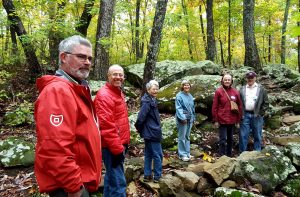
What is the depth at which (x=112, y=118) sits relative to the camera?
4531 mm

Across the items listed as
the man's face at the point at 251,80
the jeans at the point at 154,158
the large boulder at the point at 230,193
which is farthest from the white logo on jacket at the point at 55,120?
the man's face at the point at 251,80

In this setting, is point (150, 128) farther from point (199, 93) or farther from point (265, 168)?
point (199, 93)

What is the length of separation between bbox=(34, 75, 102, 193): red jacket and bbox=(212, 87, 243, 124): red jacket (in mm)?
5581

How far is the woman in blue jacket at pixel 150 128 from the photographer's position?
5867mm

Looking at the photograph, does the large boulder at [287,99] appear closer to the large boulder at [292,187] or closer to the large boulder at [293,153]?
the large boulder at [293,153]

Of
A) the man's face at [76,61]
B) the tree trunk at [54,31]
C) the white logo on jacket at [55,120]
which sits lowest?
the white logo on jacket at [55,120]

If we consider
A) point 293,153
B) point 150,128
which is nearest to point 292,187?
point 293,153

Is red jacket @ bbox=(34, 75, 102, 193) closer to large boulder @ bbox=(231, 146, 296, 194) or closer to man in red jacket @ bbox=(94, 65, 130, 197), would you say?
man in red jacket @ bbox=(94, 65, 130, 197)

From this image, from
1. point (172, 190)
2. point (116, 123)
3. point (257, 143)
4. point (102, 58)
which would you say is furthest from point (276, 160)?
point (102, 58)

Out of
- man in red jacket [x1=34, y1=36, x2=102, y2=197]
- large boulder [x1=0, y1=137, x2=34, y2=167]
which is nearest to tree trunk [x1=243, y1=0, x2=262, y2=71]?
large boulder [x1=0, y1=137, x2=34, y2=167]

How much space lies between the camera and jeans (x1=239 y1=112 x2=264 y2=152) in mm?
8055

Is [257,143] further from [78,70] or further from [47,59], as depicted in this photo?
[47,59]

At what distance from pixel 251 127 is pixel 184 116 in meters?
2.27

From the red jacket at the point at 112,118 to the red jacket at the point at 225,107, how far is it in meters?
3.73
